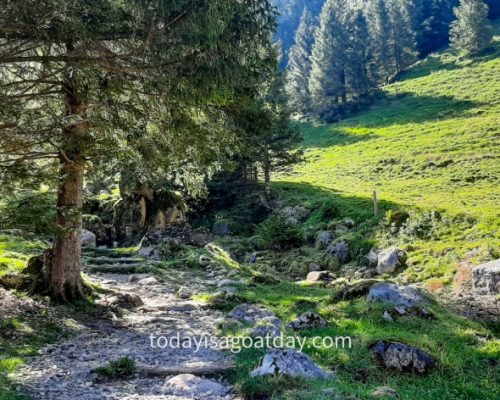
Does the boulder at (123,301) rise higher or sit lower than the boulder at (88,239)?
lower

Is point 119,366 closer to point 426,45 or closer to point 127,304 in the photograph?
point 127,304

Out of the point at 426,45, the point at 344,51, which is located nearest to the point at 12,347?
the point at 344,51

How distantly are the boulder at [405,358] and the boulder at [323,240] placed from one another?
587 inches

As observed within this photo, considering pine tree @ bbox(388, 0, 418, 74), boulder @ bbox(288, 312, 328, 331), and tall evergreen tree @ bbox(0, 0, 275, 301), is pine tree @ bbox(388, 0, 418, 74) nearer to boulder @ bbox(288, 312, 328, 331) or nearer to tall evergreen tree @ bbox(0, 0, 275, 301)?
tall evergreen tree @ bbox(0, 0, 275, 301)

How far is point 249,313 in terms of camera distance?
11.2 metres

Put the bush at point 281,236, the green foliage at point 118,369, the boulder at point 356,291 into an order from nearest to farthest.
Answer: the green foliage at point 118,369, the boulder at point 356,291, the bush at point 281,236

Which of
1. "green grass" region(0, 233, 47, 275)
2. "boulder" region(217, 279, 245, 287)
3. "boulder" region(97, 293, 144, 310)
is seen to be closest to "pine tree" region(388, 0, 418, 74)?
"green grass" region(0, 233, 47, 275)

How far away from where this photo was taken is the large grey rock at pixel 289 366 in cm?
611

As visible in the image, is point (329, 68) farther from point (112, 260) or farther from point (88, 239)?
point (112, 260)

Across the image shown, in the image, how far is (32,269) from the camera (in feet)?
40.0

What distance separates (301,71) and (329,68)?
572 inches

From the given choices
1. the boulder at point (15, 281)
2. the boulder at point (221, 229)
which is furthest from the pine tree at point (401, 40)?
the boulder at point (15, 281)

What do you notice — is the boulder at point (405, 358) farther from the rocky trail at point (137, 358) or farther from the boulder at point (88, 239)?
the boulder at point (88, 239)

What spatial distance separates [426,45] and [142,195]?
82183mm
